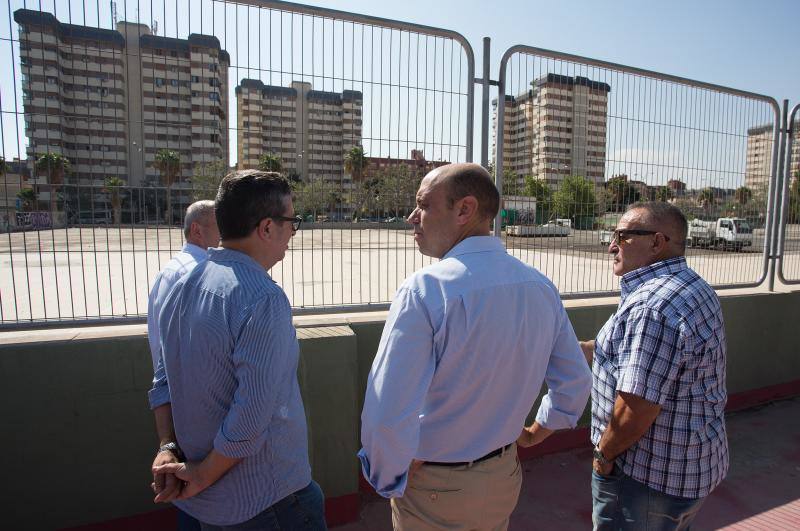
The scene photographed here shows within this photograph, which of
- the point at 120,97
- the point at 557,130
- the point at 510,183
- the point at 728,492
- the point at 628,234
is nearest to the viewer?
the point at 628,234

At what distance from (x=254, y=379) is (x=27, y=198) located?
2032 millimetres

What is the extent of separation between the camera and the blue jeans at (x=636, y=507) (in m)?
1.90

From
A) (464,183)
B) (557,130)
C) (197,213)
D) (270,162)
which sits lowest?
(197,213)

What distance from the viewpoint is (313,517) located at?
165cm

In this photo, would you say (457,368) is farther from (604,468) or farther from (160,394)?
(160,394)

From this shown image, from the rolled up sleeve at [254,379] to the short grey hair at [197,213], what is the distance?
1379 millimetres

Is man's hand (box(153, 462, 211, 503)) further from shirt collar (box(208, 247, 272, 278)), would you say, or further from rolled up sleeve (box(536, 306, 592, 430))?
rolled up sleeve (box(536, 306, 592, 430))

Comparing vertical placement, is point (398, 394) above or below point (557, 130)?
below

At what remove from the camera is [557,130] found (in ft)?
12.9

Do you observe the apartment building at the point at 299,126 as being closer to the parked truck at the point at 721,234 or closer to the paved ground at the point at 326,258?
the paved ground at the point at 326,258

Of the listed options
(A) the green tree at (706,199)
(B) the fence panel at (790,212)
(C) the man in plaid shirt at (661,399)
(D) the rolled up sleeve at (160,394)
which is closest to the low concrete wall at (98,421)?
(D) the rolled up sleeve at (160,394)

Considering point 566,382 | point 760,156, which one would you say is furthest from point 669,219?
point 760,156

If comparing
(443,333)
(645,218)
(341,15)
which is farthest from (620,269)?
(341,15)

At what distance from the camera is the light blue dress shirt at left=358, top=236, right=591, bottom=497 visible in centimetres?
145
